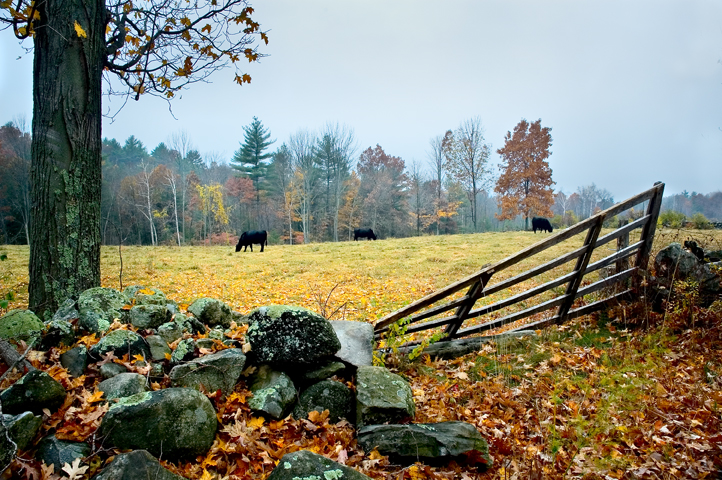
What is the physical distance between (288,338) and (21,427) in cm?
188

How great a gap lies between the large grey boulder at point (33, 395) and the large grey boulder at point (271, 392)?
138cm

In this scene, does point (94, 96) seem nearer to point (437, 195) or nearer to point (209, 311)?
point (209, 311)

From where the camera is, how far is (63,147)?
4227 mm

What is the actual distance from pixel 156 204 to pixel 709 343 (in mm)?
45239

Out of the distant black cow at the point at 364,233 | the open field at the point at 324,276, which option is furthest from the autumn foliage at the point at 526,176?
the open field at the point at 324,276

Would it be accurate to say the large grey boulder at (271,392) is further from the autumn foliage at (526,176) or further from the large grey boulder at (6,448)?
the autumn foliage at (526,176)

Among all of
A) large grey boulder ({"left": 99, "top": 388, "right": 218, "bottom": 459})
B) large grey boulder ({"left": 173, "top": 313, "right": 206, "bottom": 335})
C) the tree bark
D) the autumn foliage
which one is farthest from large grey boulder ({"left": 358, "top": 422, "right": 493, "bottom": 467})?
the autumn foliage

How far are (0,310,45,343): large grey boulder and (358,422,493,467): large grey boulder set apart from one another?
3107 mm

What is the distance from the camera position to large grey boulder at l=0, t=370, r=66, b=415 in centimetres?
238

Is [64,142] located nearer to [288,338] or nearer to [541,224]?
[288,338]

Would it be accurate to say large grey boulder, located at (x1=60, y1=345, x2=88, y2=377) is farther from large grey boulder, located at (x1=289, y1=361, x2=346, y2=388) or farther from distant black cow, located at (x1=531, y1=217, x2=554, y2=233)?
distant black cow, located at (x1=531, y1=217, x2=554, y2=233)

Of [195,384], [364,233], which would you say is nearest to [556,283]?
[195,384]

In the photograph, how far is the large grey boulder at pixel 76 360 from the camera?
3.02 m

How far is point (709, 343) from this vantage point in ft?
13.6
